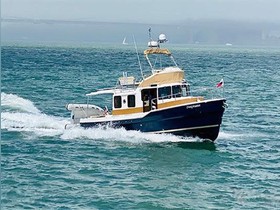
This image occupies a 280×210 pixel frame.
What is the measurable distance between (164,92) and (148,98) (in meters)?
1.06

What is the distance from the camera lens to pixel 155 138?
32.4 meters

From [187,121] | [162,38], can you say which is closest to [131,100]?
[187,121]

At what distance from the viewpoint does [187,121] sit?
32438mm

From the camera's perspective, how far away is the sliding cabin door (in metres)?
33.3

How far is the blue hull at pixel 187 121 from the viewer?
105 feet

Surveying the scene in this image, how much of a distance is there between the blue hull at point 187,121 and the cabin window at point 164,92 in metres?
1.29

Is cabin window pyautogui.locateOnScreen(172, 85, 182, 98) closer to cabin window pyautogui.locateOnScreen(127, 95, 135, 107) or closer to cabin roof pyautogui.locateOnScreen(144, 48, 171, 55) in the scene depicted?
cabin window pyautogui.locateOnScreen(127, 95, 135, 107)

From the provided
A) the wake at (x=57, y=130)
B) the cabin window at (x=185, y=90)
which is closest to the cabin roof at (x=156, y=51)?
the cabin window at (x=185, y=90)

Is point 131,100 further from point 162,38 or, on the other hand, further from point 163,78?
point 162,38

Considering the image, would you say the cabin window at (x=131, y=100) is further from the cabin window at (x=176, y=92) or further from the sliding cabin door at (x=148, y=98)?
the cabin window at (x=176, y=92)

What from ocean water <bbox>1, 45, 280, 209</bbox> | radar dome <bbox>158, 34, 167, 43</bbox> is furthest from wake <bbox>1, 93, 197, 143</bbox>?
radar dome <bbox>158, 34, 167, 43</bbox>

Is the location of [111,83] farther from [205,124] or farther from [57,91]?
[205,124]

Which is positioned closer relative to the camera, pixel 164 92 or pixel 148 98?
pixel 164 92

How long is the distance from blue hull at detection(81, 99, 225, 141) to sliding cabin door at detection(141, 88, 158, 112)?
97 cm
